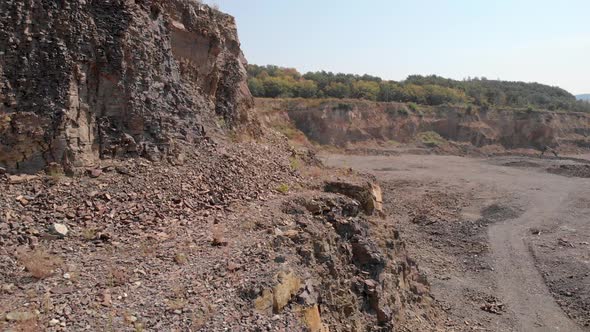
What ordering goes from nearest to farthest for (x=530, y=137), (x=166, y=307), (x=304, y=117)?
(x=166, y=307), (x=304, y=117), (x=530, y=137)

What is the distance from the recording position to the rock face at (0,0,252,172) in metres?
7.32

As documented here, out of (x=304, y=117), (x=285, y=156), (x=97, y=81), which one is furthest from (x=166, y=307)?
(x=304, y=117)

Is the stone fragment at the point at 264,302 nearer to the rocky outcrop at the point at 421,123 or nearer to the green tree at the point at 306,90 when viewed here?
the rocky outcrop at the point at 421,123

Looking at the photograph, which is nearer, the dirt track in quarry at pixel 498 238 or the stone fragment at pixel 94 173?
the stone fragment at pixel 94 173

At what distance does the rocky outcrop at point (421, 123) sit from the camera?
136ft

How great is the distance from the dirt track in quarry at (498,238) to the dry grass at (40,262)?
31.2ft

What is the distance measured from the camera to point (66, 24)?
7.82m

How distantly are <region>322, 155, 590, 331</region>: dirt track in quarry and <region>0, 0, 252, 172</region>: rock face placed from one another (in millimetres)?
8748

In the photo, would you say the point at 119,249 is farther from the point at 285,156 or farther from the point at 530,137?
the point at 530,137

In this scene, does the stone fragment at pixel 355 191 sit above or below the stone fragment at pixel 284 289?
above

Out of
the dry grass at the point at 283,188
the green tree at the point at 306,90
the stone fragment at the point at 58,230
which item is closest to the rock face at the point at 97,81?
the stone fragment at the point at 58,230

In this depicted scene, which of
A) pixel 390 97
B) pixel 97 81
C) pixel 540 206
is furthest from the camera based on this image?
pixel 390 97

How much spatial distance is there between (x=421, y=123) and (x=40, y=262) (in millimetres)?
43145

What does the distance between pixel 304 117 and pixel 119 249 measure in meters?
35.2
